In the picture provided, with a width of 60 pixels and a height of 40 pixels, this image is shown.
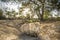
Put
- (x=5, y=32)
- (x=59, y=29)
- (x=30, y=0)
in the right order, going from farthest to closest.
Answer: (x=30, y=0)
(x=59, y=29)
(x=5, y=32)

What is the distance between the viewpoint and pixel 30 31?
378cm

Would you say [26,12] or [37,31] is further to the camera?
[26,12]

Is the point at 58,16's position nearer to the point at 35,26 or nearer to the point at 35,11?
the point at 35,11

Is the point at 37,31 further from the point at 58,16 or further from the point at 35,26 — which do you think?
the point at 58,16

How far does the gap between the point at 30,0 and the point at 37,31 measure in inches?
51.5

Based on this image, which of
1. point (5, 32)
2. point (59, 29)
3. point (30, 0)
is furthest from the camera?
point (30, 0)

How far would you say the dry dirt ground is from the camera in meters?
3.51

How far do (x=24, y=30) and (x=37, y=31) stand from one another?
0.35 metres

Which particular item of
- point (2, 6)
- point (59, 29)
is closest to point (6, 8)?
point (2, 6)

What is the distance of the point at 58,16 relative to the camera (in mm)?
4730

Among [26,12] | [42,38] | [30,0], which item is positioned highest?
[30,0]

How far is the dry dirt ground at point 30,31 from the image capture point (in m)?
3.51

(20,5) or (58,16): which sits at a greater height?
(20,5)

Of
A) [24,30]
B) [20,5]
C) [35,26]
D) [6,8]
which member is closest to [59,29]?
[35,26]
